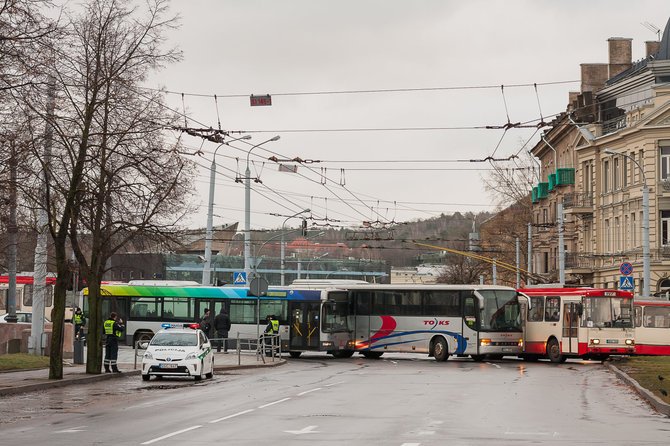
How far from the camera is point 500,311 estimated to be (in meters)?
41.7

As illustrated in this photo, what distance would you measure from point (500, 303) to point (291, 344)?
902 cm

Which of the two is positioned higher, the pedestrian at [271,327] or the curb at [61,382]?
the pedestrian at [271,327]

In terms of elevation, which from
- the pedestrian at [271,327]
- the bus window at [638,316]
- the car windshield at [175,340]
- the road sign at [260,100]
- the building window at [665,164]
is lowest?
the car windshield at [175,340]

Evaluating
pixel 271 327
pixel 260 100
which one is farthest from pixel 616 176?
pixel 260 100

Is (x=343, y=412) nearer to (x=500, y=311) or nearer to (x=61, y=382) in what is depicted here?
(x=61, y=382)

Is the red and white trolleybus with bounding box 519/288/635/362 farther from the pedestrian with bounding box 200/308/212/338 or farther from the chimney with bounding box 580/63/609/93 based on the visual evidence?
the chimney with bounding box 580/63/609/93

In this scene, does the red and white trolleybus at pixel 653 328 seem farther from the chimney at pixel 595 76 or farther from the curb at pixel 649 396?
the chimney at pixel 595 76

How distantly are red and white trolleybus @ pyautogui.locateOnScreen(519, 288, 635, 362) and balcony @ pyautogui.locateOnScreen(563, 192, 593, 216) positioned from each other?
21.5m

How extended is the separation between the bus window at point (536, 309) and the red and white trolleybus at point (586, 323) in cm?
7

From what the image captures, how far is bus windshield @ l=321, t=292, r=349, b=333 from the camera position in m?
44.0

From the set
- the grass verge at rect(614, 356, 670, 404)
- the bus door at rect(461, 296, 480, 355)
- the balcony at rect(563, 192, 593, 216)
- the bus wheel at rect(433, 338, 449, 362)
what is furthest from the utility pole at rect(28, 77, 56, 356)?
the balcony at rect(563, 192, 593, 216)

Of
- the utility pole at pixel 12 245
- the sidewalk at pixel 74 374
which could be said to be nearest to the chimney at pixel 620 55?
the sidewalk at pixel 74 374

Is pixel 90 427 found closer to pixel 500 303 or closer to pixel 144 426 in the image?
pixel 144 426

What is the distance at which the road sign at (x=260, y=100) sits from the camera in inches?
1270
